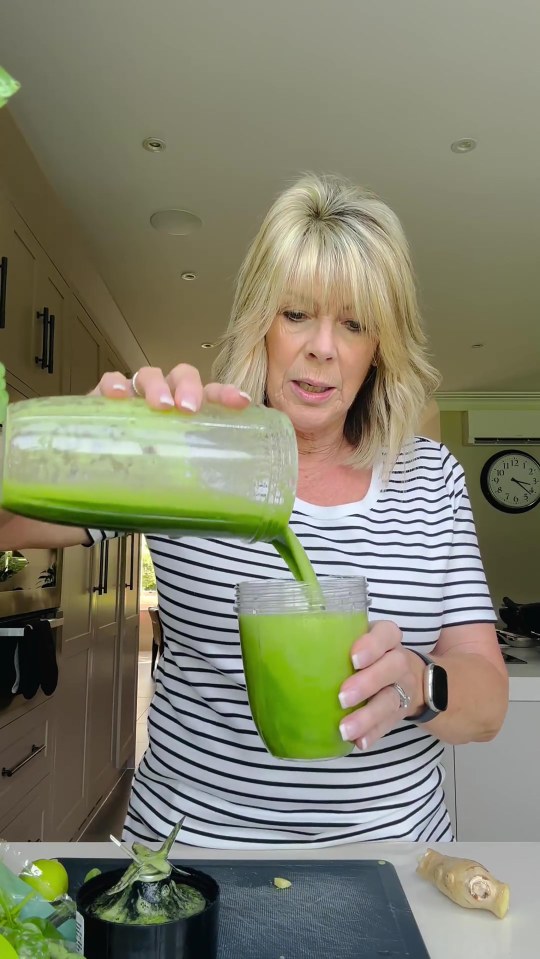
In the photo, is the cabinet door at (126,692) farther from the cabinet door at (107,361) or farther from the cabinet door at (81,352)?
the cabinet door at (81,352)

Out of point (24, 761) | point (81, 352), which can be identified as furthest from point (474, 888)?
point (81, 352)

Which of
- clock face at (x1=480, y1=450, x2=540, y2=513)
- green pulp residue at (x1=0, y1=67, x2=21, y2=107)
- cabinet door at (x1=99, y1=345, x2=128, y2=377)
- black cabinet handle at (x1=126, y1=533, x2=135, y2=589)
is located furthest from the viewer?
clock face at (x1=480, y1=450, x2=540, y2=513)

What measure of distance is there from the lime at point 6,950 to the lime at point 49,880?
180 millimetres

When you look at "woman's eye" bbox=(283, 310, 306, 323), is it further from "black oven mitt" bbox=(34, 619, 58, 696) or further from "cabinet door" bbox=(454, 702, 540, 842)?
"cabinet door" bbox=(454, 702, 540, 842)

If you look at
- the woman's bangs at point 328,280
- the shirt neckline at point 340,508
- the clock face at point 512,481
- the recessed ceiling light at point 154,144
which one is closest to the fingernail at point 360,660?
the shirt neckline at point 340,508

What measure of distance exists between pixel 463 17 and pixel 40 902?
2.31 metres

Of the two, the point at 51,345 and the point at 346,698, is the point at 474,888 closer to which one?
the point at 346,698

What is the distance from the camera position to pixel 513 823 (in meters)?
2.62

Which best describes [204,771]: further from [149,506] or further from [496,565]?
[496,565]

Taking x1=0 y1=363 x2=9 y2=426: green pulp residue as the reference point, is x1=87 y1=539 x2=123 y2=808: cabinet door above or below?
below

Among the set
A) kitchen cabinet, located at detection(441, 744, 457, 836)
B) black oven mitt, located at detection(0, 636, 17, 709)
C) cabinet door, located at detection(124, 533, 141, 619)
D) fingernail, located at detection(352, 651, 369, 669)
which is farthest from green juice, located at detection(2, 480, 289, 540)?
cabinet door, located at detection(124, 533, 141, 619)

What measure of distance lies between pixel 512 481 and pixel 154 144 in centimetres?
503

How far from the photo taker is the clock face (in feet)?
22.6

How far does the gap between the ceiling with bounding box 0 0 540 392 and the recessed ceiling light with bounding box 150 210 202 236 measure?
0.13 ft
